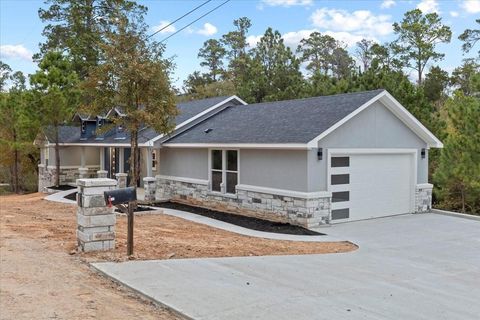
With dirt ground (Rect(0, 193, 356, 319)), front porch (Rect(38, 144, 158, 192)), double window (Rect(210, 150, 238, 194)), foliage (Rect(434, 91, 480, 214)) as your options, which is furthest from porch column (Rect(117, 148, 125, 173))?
foliage (Rect(434, 91, 480, 214))

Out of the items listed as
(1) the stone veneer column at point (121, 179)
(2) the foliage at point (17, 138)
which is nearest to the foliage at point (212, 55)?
(2) the foliage at point (17, 138)

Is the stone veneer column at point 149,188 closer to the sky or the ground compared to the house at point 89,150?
closer to the ground

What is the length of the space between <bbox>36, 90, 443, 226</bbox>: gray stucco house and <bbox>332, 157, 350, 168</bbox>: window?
3 centimetres

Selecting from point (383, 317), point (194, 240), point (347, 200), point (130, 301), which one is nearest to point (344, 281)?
point (383, 317)

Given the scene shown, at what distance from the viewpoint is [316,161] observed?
12.6m

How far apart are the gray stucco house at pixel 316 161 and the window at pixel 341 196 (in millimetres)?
29

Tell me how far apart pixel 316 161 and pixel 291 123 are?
201 centimetres

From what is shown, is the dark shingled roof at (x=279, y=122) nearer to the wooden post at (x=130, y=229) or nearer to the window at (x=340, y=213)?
the window at (x=340, y=213)

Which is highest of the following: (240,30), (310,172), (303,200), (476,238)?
(240,30)

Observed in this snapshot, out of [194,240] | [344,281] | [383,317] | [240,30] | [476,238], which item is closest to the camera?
[383,317]

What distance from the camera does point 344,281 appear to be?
22.4 ft

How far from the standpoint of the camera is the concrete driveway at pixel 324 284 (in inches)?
213

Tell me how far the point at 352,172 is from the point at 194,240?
223 inches

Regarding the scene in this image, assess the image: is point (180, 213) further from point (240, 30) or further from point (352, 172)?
point (240, 30)
